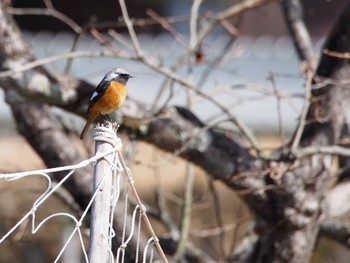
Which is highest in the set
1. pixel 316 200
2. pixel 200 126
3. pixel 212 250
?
pixel 200 126

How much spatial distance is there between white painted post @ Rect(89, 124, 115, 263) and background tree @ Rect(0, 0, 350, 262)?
1.73 metres

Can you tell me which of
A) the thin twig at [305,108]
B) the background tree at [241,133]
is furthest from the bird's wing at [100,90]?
the thin twig at [305,108]

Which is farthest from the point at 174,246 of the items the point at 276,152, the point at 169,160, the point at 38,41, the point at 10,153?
the point at 38,41

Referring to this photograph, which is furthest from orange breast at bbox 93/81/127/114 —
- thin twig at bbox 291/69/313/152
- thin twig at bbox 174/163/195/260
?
thin twig at bbox 174/163/195/260

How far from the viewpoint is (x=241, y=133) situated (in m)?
5.02

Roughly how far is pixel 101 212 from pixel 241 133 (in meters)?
2.39

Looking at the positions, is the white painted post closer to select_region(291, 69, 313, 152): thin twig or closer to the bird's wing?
the bird's wing

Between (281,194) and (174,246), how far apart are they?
3.27ft

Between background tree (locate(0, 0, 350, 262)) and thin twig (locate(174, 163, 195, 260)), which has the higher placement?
background tree (locate(0, 0, 350, 262))

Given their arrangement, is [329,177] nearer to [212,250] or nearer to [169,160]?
[169,160]

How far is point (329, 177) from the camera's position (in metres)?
4.99

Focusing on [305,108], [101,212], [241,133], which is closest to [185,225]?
[241,133]

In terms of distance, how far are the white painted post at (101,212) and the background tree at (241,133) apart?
173cm

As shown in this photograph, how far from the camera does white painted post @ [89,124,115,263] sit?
268cm
